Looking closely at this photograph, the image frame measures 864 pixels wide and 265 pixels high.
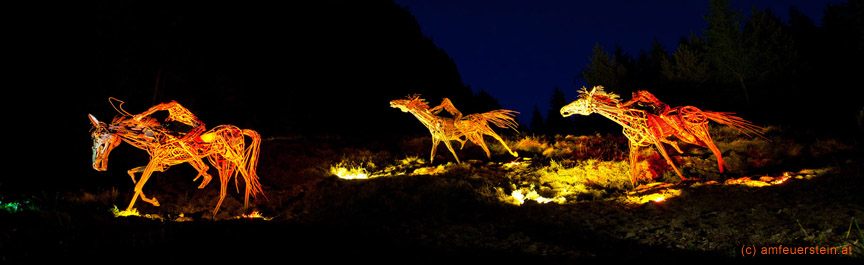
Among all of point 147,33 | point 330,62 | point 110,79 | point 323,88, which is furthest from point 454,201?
point 330,62

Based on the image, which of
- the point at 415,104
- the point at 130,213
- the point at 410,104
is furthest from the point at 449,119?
the point at 130,213

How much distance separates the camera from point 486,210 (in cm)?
812

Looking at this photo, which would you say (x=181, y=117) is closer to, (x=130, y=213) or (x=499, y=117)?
(x=130, y=213)

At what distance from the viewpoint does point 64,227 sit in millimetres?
5922

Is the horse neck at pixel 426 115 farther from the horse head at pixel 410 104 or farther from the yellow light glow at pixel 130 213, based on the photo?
the yellow light glow at pixel 130 213

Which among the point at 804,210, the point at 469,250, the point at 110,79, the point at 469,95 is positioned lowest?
the point at 469,250

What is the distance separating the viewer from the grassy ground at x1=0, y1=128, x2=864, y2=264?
520 centimetres

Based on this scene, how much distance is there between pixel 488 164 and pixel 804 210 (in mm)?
6597

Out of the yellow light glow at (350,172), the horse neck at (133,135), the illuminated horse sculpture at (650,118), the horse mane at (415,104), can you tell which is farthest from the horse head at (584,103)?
the horse neck at (133,135)

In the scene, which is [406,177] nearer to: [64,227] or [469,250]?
[469,250]

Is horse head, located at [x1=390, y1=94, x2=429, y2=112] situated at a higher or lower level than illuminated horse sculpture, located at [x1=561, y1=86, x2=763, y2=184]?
higher

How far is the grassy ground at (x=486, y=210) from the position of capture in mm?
5203

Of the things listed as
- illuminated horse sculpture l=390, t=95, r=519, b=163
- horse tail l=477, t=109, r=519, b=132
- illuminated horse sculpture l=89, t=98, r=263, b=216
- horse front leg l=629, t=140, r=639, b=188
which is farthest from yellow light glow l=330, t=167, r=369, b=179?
horse front leg l=629, t=140, r=639, b=188

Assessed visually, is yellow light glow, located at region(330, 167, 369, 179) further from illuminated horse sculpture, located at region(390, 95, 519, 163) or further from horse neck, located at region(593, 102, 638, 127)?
horse neck, located at region(593, 102, 638, 127)
